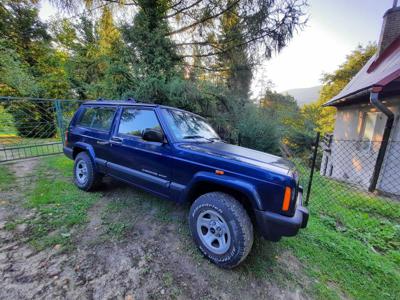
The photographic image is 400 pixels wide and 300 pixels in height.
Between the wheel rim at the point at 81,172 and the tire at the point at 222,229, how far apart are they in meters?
2.50

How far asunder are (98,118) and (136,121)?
41.3 inches

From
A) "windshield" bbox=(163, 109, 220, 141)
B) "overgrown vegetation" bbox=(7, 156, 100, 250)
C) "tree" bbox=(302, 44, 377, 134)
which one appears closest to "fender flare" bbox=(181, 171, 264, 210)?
"windshield" bbox=(163, 109, 220, 141)

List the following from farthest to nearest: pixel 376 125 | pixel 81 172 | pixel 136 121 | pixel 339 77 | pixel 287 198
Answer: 1. pixel 339 77
2. pixel 376 125
3. pixel 81 172
4. pixel 136 121
5. pixel 287 198

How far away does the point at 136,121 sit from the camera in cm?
280

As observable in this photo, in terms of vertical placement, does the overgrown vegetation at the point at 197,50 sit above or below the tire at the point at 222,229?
above

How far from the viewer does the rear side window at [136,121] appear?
2.63 meters

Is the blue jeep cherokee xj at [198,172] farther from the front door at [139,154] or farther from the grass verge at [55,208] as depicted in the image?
the grass verge at [55,208]

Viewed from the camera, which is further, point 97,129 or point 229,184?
point 97,129

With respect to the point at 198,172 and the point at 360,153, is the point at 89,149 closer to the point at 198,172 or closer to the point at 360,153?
the point at 198,172

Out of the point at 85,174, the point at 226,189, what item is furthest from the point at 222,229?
the point at 85,174

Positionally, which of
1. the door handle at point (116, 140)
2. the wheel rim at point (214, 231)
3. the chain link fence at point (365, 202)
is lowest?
the chain link fence at point (365, 202)

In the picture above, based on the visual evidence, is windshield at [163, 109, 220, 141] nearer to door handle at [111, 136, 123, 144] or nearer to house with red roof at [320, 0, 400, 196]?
door handle at [111, 136, 123, 144]

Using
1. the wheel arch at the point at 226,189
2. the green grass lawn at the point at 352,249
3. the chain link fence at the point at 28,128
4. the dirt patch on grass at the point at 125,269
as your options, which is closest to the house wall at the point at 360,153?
the green grass lawn at the point at 352,249

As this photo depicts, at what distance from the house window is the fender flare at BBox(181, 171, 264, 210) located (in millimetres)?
7542
